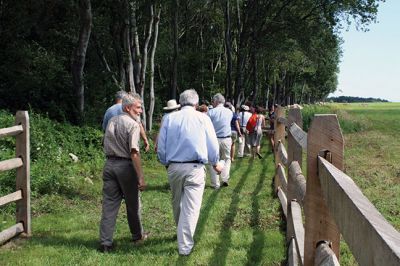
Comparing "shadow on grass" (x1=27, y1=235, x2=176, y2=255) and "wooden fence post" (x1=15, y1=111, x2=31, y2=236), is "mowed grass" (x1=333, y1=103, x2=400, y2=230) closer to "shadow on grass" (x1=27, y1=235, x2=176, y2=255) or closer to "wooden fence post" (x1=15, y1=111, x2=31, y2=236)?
"shadow on grass" (x1=27, y1=235, x2=176, y2=255)

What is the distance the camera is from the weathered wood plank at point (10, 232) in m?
6.87

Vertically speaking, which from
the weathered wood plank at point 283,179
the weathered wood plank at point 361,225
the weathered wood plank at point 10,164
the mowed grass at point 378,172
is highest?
the weathered wood plank at point 361,225

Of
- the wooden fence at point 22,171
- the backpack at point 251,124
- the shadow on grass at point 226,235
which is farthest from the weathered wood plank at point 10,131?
the backpack at point 251,124

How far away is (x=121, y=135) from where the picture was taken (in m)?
6.93

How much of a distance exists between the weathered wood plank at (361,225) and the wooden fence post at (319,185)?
0.57m

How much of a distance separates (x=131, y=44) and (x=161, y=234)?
14.1 m

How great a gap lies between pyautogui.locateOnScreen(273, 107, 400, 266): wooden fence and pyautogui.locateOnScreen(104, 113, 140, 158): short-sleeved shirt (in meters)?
2.32

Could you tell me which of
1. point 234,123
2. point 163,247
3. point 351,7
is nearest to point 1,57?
point 234,123

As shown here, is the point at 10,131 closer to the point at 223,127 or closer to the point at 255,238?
the point at 255,238

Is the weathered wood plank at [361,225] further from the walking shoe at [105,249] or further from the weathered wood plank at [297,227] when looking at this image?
the walking shoe at [105,249]

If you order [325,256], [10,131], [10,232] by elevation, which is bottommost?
[10,232]

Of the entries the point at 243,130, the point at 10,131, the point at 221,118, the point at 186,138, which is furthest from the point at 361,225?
the point at 243,130

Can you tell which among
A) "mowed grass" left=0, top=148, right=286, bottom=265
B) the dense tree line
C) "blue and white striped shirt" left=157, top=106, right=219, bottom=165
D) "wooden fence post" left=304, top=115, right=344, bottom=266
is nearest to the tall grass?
"mowed grass" left=0, top=148, right=286, bottom=265

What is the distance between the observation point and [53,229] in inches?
323
